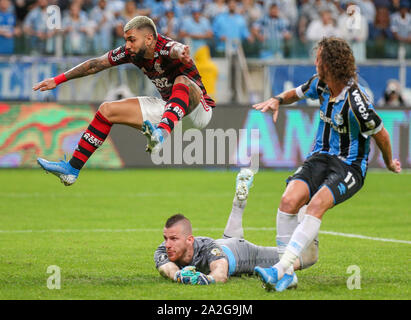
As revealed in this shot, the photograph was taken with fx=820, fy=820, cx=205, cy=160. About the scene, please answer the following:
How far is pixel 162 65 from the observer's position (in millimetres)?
9195

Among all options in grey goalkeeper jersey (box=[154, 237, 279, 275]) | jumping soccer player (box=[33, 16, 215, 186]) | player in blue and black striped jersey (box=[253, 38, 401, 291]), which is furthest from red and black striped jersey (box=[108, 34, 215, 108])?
grey goalkeeper jersey (box=[154, 237, 279, 275])

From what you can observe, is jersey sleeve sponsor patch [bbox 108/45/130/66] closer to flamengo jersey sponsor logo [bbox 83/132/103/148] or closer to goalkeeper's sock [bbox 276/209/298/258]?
flamengo jersey sponsor logo [bbox 83/132/103/148]

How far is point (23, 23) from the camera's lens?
20.8m

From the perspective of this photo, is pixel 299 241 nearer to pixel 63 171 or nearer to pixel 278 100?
pixel 278 100

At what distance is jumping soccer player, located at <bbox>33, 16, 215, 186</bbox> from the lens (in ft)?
29.2

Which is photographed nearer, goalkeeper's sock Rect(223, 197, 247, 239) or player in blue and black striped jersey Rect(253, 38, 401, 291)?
player in blue and black striped jersey Rect(253, 38, 401, 291)

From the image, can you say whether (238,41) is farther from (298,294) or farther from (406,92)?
(298,294)

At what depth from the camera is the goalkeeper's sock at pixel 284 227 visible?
7414 millimetres

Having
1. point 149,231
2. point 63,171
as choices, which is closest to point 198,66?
point 149,231

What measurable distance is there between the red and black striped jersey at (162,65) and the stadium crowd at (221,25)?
10523mm

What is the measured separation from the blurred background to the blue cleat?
12352 mm

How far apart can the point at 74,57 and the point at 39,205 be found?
620 cm
